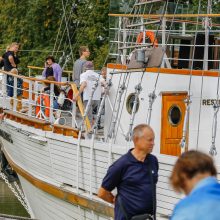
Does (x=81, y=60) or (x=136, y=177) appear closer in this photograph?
(x=136, y=177)

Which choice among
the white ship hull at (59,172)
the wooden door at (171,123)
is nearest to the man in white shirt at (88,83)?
the white ship hull at (59,172)

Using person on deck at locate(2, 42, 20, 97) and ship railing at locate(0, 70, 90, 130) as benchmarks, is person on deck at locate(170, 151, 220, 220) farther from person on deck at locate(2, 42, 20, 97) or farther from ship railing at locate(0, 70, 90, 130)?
person on deck at locate(2, 42, 20, 97)

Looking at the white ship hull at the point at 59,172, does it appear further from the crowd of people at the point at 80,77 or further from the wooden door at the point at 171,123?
the wooden door at the point at 171,123

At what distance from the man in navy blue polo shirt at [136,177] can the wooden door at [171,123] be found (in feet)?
12.3

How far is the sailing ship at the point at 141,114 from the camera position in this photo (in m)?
9.59

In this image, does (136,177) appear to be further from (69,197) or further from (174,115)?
(69,197)

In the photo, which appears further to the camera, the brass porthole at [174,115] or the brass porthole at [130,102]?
the brass porthole at [130,102]

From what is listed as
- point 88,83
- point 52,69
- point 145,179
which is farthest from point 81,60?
point 145,179

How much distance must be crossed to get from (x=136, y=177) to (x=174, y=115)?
156 inches

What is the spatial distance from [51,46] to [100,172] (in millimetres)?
23051

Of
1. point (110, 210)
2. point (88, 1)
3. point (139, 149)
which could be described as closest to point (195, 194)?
point (139, 149)

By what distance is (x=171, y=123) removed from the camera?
1016 centimetres

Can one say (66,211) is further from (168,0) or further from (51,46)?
(51,46)

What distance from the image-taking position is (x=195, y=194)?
376cm
